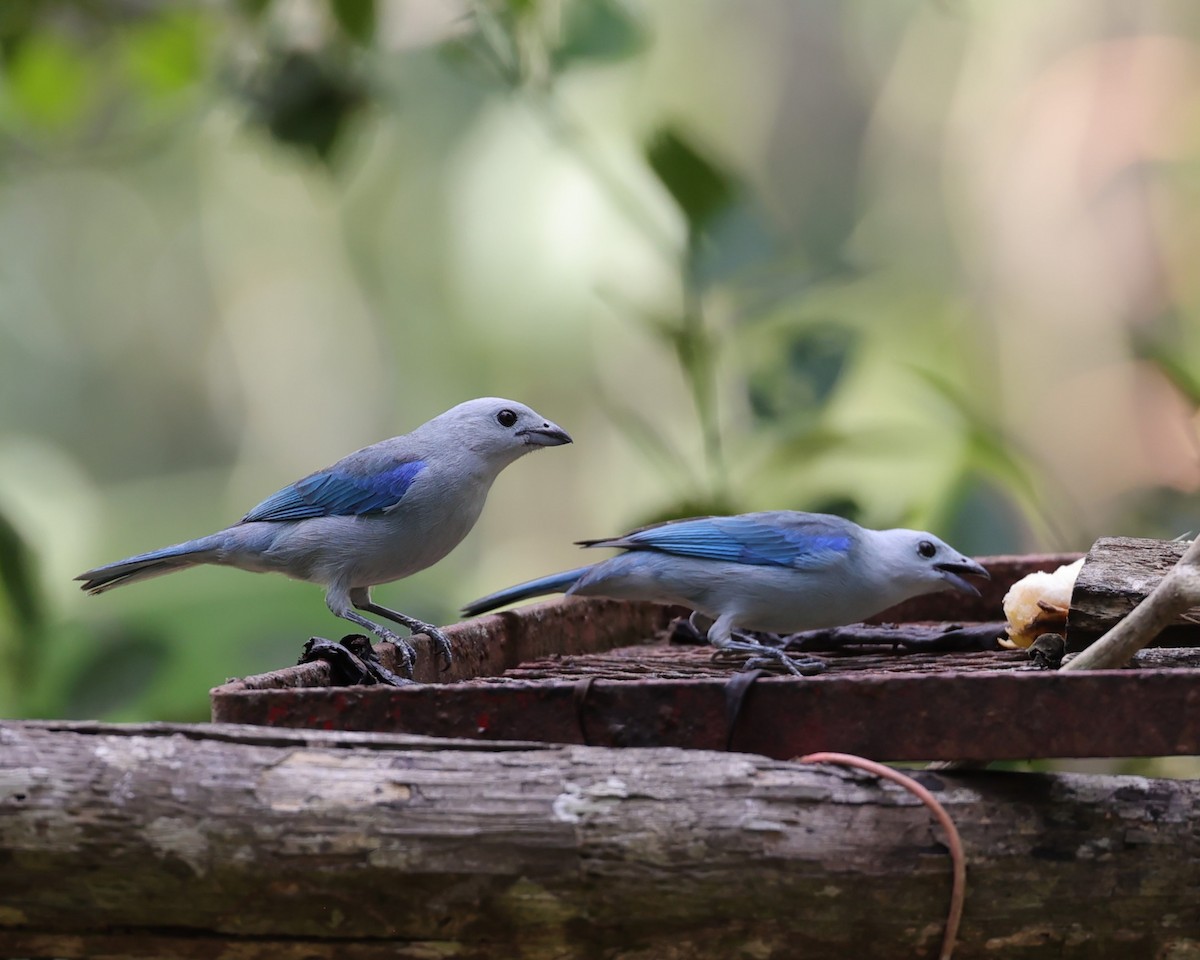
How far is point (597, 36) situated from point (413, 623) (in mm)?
2042

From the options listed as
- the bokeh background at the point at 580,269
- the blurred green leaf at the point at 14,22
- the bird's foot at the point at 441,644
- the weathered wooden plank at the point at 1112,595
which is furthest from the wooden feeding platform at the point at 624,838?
the blurred green leaf at the point at 14,22

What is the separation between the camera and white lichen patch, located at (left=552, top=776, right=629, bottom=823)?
1.63 metres

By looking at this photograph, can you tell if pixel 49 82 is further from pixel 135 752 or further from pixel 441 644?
pixel 135 752

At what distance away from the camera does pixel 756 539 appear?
286 cm

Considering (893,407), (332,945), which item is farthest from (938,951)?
(893,407)

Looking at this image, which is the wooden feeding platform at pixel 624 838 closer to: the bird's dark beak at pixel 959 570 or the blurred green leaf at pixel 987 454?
the bird's dark beak at pixel 959 570

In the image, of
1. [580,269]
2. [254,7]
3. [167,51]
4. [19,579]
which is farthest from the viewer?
[580,269]

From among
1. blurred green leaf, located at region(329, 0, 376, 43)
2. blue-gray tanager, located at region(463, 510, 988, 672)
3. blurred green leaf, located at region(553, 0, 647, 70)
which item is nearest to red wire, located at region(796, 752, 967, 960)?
blue-gray tanager, located at region(463, 510, 988, 672)

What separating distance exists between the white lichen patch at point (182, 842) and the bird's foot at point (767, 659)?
1.12 meters

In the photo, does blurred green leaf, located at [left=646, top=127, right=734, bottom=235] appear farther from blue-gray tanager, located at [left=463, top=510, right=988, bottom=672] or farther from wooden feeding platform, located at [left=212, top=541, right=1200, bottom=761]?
wooden feeding platform, located at [left=212, top=541, right=1200, bottom=761]

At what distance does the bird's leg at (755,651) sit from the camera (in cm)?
258

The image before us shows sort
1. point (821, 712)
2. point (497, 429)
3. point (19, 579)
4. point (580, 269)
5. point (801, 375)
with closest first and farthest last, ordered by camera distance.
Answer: point (821, 712)
point (497, 429)
point (19, 579)
point (801, 375)
point (580, 269)

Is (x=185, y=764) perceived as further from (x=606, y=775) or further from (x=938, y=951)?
(x=938, y=951)

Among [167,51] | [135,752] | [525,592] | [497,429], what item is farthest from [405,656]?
[167,51]
